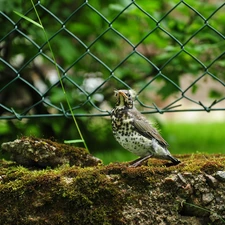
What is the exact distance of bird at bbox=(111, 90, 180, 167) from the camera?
3383 millimetres

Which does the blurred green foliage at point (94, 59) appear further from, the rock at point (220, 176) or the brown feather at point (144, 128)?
the rock at point (220, 176)

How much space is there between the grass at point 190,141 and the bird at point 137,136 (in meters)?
2.05

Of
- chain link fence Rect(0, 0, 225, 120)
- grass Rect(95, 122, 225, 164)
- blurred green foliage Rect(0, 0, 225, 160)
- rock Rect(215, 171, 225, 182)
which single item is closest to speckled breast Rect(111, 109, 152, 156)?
rock Rect(215, 171, 225, 182)

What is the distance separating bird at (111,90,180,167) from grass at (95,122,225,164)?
6.72ft

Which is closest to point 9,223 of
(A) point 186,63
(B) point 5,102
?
(A) point 186,63

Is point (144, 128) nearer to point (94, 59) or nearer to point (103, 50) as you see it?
point (94, 59)

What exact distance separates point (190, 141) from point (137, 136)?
4202 millimetres

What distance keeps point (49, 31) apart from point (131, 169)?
9.40 ft

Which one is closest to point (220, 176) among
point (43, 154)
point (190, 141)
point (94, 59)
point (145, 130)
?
point (145, 130)

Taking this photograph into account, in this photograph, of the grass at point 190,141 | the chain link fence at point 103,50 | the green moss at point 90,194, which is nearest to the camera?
the green moss at point 90,194

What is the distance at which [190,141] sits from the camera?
7.51 metres

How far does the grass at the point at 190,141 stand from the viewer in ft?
19.7

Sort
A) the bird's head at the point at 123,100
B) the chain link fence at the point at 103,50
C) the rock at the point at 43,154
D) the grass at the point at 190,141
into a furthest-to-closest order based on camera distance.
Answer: the grass at the point at 190,141 → the chain link fence at the point at 103,50 → the bird's head at the point at 123,100 → the rock at the point at 43,154

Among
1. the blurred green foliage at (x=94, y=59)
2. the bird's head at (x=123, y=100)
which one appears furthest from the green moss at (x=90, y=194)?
the blurred green foliage at (x=94, y=59)
